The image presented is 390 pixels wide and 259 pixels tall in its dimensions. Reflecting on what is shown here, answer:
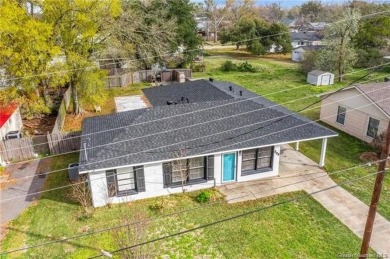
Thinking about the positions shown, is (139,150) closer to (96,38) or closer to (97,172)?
(97,172)

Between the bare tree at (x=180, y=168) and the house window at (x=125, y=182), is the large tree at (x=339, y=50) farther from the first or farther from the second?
the house window at (x=125, y=182)

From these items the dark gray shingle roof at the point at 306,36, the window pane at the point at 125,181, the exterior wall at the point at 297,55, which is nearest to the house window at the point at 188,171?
the window pane at the point at 125,181

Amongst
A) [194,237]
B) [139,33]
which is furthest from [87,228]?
[139,33]

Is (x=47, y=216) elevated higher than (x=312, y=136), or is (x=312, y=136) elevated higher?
(x=312, y=136)

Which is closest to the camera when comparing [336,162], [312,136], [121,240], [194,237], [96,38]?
[121,240]

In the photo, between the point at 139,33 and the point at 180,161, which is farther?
the point at 139,33

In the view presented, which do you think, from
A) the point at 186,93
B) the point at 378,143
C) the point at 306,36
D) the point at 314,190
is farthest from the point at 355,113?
the point at 306,36

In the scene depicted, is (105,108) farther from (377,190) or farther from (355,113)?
(377,190)
